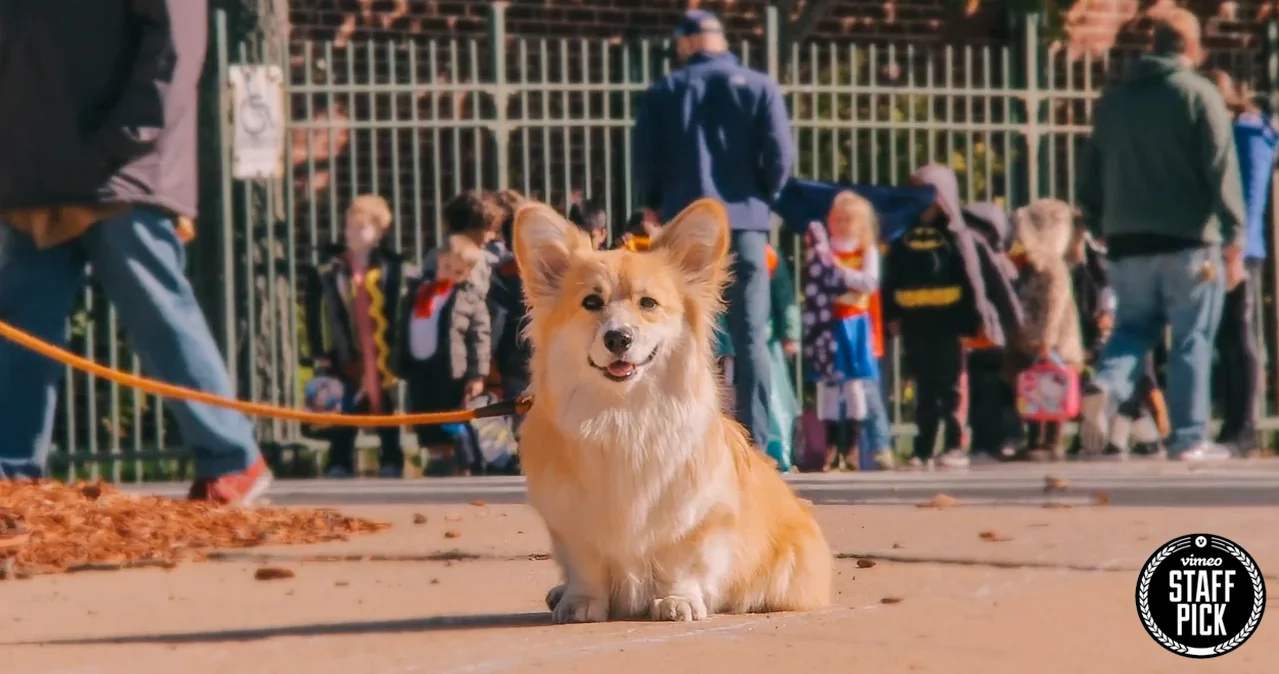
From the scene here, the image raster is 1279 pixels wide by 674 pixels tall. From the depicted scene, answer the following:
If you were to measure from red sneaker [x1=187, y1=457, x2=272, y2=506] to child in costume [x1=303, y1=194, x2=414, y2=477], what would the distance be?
4220 mm

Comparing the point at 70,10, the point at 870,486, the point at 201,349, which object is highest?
the point at 70,10

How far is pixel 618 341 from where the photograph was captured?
618 centimetres

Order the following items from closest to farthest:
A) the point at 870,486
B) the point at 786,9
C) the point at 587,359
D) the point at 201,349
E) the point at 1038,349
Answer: the point at 587,359 < the point at 201,349 < the point at 870,486 < the point at 1038,349 < the point at 786,9

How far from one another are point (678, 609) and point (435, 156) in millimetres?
8464

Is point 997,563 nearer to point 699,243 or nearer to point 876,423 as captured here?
point 699,243

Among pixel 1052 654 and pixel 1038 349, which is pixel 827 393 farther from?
pixel 1052 654

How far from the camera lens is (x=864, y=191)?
1377 cm

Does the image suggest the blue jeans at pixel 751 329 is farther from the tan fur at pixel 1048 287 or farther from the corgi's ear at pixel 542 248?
the corgi's ear at pixel 542 248

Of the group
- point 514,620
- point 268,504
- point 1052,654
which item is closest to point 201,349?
point 268,504

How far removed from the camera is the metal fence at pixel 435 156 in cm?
1402

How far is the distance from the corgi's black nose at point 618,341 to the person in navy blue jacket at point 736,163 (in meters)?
5.61

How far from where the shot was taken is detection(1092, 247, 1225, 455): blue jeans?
42.8ft

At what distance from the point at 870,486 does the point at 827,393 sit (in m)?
1.95

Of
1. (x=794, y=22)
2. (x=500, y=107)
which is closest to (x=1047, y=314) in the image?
(x=500, y=107)
